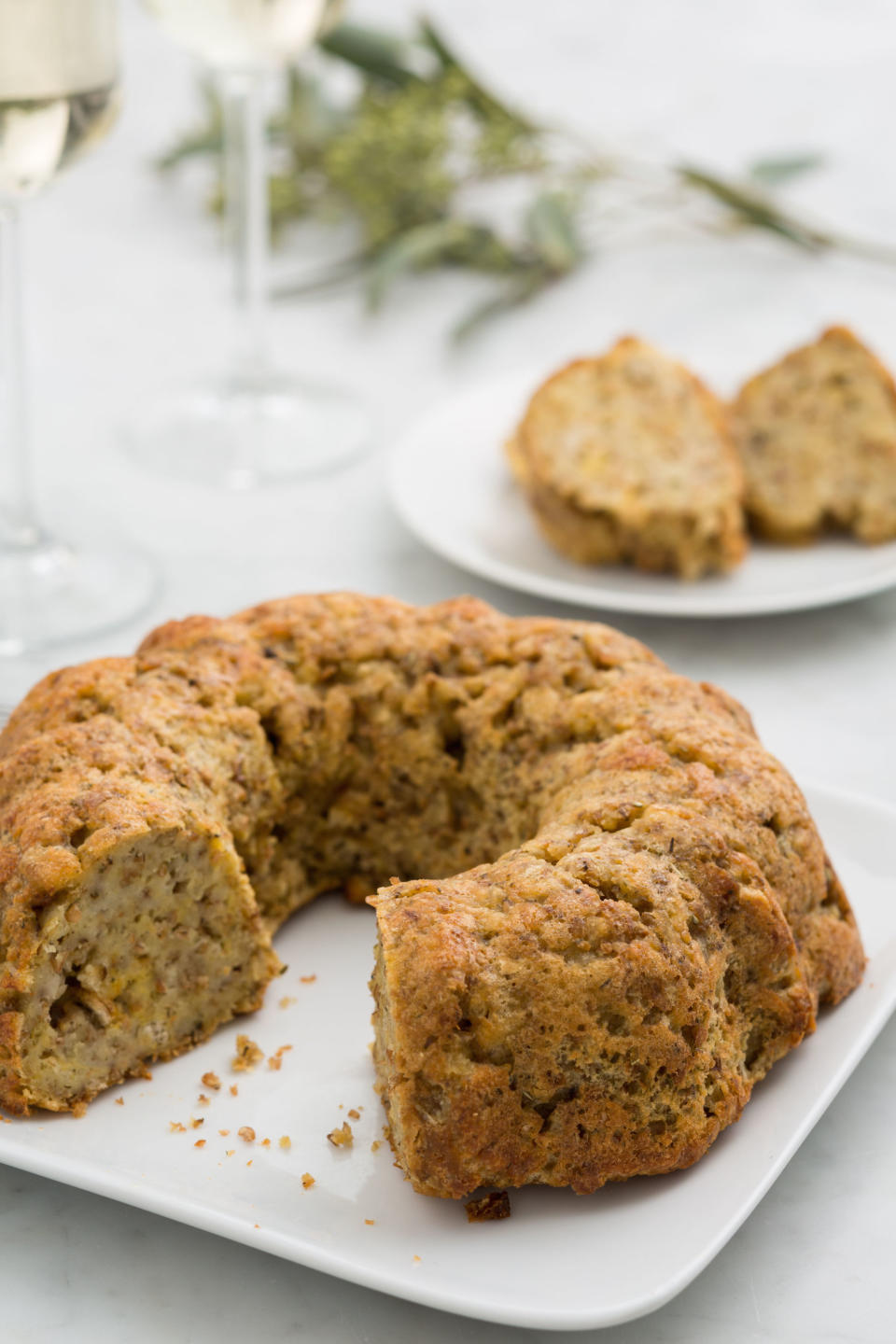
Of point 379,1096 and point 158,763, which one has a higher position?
point 158,763

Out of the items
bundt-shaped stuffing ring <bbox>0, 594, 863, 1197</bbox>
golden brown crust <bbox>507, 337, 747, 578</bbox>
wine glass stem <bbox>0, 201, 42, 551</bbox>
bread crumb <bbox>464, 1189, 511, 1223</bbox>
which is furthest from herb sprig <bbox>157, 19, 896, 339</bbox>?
bread crumb <bbox>464, 1189, 511, 1223</bbox>

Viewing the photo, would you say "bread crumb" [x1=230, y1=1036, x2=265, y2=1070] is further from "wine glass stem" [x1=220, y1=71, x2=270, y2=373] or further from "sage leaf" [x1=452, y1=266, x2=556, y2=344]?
"sage leaf" [x1=452, y1=266, x2=556, y2=344]

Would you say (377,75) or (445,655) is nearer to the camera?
(445,655)

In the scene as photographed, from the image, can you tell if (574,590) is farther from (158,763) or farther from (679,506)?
(158,763)

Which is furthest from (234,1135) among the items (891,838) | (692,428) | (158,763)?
(692,428)

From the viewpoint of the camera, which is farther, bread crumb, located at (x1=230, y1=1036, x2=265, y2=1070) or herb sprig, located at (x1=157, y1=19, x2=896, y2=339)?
herb sprig, located at (x1=157, y1=19, x2=896, y2=339)

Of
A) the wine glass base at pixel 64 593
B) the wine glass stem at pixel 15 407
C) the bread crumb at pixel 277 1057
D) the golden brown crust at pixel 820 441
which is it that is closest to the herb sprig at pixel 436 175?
the golden brown crust at pixel 820 441

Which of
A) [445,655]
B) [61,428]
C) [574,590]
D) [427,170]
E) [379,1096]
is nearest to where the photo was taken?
[379,1096]
